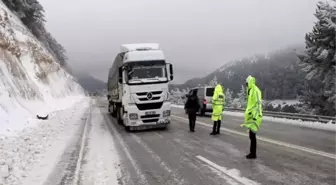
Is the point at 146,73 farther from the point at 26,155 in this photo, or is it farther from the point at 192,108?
the point at 26,155

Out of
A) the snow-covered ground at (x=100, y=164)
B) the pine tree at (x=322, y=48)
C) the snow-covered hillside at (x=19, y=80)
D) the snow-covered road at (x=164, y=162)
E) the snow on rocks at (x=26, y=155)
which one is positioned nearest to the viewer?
the snow-covered road at (x=164, y=162)

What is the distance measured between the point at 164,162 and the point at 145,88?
7123mm

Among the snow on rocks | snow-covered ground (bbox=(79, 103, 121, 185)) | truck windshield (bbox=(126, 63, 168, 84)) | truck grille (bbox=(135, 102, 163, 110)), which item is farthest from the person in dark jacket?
the snow on rocks

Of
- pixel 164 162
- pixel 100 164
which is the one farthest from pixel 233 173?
pixel 100 164

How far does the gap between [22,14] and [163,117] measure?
4090cm

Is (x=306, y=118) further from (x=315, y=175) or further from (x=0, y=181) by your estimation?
(x=0, y=181)

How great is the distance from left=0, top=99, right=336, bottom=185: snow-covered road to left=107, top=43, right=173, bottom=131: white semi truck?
8.72 feet

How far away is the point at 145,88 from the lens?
50.4ft

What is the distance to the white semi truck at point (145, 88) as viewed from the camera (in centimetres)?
1535

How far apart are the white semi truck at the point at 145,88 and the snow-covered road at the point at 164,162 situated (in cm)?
266

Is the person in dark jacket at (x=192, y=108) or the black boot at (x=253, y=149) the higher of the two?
the person in dark jacket at (x=192, y=108)

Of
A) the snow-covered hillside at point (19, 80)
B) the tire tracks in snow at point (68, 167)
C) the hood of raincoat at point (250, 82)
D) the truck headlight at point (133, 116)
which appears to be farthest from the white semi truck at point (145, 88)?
the hood of raincoat at point (250, 82)

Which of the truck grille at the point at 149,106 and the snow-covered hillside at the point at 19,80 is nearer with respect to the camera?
the truck grille at the point at 149,106

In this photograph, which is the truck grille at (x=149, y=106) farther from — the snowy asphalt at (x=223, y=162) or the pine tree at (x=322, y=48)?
the pine tree at (x=322, y=48)
